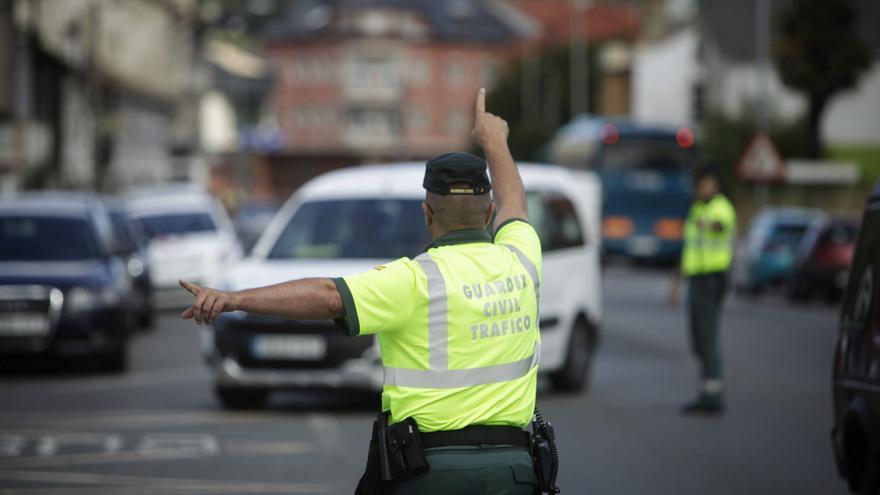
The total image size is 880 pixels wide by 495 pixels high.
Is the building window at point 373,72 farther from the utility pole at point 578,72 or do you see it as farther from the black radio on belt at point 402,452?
the black radio on belt at point 402,452

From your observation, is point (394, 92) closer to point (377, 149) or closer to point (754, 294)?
point (377, 149)

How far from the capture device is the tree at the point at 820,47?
6384 cm

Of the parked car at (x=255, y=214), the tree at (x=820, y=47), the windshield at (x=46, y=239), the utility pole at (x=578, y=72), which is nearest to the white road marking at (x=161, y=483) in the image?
the windshield at (x=46, y=239)

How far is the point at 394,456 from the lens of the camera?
5270 mm

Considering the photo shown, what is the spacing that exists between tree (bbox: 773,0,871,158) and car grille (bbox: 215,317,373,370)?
5179 centimetres

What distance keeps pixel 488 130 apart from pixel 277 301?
1.27 metres

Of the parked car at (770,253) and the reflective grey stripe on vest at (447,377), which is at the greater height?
the reflective grey stripe on vest at (447,377)

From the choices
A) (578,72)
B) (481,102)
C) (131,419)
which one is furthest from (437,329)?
(578,72)

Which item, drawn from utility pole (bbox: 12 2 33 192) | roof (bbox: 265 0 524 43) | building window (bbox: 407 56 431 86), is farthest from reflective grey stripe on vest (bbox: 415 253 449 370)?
building window (bbox: 407 56 431 86)

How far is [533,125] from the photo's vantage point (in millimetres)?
103125

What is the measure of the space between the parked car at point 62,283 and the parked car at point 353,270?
269 centimetres

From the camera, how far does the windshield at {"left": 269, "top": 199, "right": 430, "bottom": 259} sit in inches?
606

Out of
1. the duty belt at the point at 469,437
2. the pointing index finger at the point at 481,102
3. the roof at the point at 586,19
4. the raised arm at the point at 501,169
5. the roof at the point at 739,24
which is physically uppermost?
the roof at the point at 586,19

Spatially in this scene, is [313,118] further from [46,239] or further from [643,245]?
[46,239]
